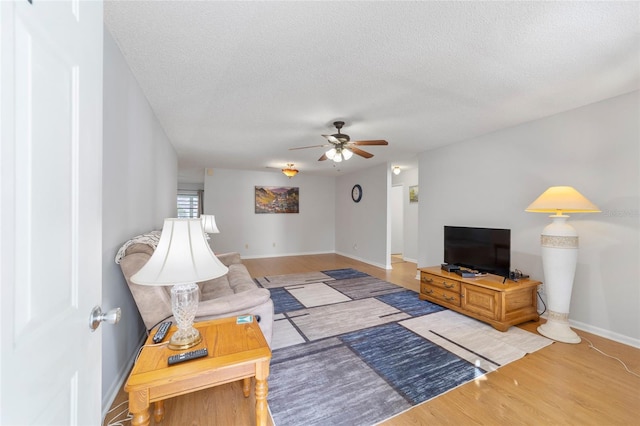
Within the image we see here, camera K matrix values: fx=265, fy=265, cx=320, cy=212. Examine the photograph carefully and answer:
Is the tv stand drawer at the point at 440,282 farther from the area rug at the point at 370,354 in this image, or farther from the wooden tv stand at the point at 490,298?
the area rug at the point at 370,354

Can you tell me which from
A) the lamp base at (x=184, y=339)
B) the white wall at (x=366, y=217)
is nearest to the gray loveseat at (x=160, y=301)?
the lamp base at (x=184, y=339)

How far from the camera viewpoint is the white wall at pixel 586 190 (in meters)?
2.49

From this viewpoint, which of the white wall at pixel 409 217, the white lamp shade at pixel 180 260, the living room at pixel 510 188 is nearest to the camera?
the white lamp shade at pixel 180 260

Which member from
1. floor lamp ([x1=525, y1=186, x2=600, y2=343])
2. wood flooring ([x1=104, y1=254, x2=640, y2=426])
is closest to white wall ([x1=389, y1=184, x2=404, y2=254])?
floor lamp ([x1=525, y1=186, x2=600, y2=343])

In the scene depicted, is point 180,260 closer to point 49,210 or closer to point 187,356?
point 187,356

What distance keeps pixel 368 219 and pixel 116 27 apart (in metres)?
5.52

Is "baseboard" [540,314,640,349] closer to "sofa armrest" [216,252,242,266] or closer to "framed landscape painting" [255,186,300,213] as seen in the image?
"sofa armrest" [216,252,242,266]

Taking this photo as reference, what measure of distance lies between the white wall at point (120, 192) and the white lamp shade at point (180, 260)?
597 millimetres

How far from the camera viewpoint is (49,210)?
62 centimetres

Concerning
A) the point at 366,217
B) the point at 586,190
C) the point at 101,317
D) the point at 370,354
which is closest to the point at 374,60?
the point at 101,317

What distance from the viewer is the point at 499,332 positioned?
8.93 feet

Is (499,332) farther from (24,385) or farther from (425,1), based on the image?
(24,385)

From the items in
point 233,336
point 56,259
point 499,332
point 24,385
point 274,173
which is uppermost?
point 274,173

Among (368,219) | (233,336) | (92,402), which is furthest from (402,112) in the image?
(368,219)
